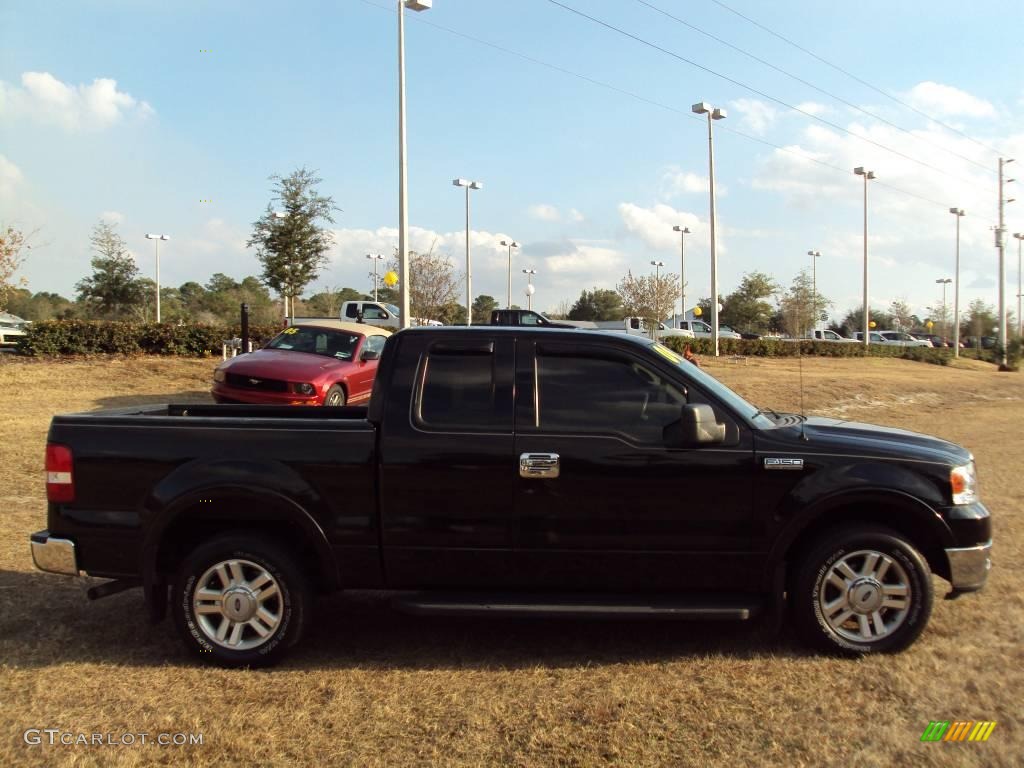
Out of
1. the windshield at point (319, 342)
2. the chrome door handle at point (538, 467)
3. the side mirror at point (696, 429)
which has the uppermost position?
the windshield at point (319, 342)

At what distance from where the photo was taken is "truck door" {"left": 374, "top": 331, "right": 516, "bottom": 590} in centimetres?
434

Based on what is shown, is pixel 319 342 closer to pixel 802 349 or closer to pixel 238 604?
pixel 238 604

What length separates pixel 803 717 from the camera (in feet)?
12.3

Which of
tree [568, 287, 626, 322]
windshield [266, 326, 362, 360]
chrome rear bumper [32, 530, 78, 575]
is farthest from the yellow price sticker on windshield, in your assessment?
tree [568, 287, 626, 322]

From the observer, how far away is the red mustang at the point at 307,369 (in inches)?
464

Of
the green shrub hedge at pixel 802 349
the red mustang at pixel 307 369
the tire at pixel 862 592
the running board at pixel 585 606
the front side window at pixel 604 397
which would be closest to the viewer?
the running board at pixel 585 606

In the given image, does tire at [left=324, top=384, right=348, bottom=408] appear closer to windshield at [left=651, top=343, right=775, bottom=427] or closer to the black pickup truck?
the black pickup truck

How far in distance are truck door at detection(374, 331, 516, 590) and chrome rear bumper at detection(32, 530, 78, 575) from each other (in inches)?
68.5

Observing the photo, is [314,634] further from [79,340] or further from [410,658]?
[79,340]

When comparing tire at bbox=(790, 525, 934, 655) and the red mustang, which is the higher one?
the red mustang

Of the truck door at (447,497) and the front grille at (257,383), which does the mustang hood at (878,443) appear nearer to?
the truck door at (447,497)

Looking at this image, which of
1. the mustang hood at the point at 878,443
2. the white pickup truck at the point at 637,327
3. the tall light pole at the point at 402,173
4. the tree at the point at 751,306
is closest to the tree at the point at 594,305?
the tree at the point at 751,306

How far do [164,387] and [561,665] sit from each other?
50.3ft

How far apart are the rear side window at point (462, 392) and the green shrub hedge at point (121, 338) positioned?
18225mm
